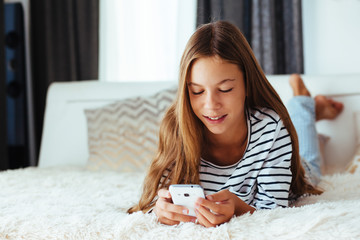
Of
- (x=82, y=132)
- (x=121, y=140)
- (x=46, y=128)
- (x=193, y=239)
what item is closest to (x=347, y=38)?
(x=121, y=140)

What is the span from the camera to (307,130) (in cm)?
168

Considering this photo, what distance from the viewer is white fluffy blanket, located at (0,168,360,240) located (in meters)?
0.82

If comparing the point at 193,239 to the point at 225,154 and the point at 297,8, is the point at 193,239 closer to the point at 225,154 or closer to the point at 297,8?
the point at 225,154

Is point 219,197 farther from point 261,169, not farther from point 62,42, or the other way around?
point 62,42

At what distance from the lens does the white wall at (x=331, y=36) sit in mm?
2316

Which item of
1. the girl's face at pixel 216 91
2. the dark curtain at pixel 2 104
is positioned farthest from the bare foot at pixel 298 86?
the dark curtain at pixel 2 104

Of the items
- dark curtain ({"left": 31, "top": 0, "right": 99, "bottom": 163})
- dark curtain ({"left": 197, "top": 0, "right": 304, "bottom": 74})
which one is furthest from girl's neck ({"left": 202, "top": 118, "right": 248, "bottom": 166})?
dark curtain ({"left": 31, "top": 0, "right": 99, "bottom": 163})

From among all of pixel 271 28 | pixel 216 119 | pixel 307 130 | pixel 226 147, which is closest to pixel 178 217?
pixel 216 119

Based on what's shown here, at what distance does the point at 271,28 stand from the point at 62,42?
138cm

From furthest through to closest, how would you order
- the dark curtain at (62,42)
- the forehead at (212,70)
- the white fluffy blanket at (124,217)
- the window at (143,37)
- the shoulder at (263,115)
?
1. the dark curtain at (62,42)
2. the window at (143,37)
3. the shoulder at (263,115)
4. the forehead at (212,70)
5. the white fluffy blanket at (124,217)

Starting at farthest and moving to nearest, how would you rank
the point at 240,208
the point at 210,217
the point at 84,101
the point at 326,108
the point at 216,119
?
the point at 84,101
the point at 326,108
the point at 216,119
the point at 240,208
the point at 210,217

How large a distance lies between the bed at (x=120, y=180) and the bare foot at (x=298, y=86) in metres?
0.08

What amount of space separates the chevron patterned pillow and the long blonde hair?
59cm

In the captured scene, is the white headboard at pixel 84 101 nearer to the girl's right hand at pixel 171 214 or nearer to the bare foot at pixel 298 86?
the bare foot at pixel 298 86
